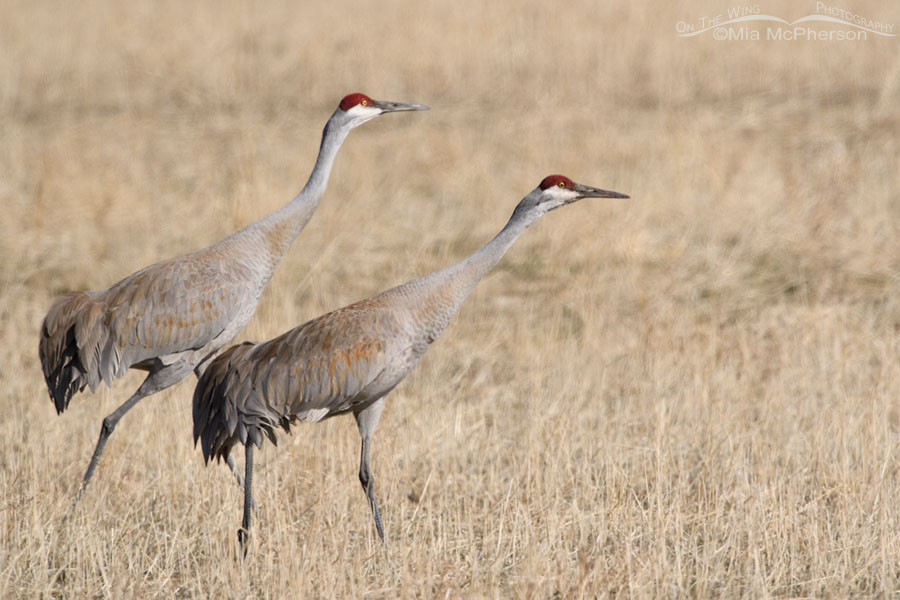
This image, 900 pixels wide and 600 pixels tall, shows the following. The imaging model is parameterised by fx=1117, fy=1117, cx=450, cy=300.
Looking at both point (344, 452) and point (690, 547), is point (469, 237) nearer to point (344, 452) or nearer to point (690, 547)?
point (344, 452)

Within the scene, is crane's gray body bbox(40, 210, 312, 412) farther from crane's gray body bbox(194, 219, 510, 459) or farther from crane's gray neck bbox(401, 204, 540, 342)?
crane's gray neck bbox(401, 204, 540, 342)

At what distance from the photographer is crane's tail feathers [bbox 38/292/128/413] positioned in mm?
5082

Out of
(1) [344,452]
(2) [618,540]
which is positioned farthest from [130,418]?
(2) [618,540]

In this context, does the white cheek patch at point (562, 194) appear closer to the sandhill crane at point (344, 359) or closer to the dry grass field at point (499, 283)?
the sandhill crane at point (344, 359)

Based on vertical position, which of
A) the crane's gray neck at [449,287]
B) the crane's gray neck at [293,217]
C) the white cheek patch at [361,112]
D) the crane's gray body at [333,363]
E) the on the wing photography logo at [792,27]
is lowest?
the crane's gray body at [333,363]

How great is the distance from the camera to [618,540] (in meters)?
4.44

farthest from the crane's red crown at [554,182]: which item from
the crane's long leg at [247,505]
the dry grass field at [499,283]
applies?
the crane's long leg at [247,505]

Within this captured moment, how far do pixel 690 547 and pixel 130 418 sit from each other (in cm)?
311

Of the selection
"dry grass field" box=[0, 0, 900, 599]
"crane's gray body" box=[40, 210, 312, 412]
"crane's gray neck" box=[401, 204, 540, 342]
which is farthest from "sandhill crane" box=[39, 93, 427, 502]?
"crane's gray neck" box=[401, 204, 540, 342]

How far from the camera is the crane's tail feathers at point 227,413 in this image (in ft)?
14.8

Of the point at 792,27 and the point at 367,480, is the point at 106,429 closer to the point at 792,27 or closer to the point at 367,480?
the point at 367,480

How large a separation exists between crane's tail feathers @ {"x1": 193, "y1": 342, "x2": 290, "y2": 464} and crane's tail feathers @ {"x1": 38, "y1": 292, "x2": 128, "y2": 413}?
25.5 inches

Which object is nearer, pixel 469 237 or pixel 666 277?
pixel 666 277

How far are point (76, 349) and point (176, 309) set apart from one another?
0.59m
